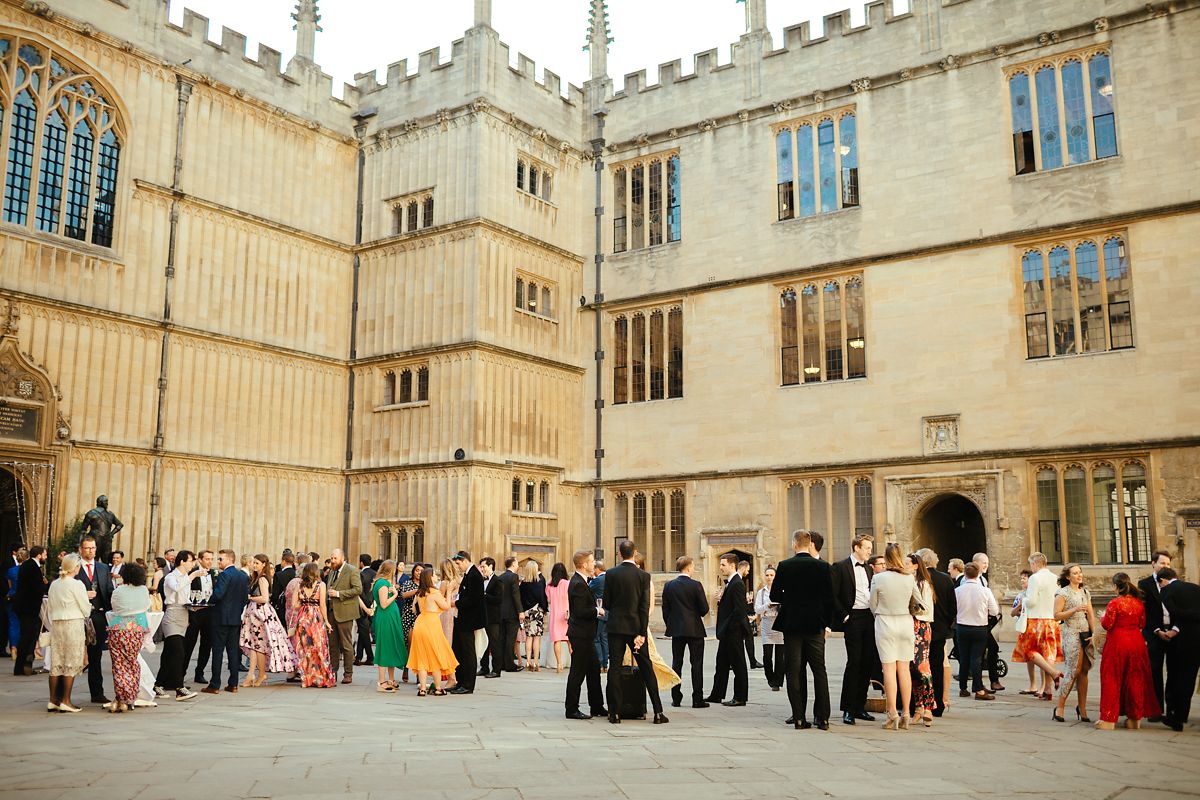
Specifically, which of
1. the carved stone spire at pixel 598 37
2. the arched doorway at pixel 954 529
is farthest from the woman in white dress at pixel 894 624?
the carved stone spire at pixel 598 37

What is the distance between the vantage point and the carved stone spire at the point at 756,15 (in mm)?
23455

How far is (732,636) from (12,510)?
13.4 metres

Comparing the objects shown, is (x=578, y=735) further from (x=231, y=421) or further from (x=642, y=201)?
(x=642, y=201)

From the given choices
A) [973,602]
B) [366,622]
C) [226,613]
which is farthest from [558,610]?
A: [973,602]

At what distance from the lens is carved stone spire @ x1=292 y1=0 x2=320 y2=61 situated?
79.1ft

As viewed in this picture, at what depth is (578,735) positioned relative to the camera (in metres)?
8.77

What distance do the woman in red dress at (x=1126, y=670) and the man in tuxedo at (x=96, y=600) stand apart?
29.9 ft

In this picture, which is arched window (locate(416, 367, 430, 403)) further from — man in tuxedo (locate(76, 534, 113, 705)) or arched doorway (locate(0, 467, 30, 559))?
man in tuxedo (locate(76, 534, 113, 705))

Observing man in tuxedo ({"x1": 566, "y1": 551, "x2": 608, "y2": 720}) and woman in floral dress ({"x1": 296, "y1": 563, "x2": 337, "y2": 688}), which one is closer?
man in tuxedo ({"x1": 566, "y1": 551, "x2": 608, "y2": 720})

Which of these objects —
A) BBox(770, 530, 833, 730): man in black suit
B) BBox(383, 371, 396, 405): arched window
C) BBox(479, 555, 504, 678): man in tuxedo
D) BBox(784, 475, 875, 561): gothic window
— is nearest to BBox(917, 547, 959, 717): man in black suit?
BBox(770, 530, 833, 730): man in black suit

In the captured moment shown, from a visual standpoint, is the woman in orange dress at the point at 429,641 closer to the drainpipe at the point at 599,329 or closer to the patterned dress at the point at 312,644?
the patterned dress at the point at 312,644

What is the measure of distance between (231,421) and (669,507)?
29.4 ft

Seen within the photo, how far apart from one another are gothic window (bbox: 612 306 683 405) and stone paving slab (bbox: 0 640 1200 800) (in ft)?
43.4

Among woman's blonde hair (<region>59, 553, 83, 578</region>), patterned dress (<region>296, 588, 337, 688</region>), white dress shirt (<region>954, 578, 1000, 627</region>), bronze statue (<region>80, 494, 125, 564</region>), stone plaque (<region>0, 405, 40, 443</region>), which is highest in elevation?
stone plaque (<region>0, 405, 40, 443</region>)
